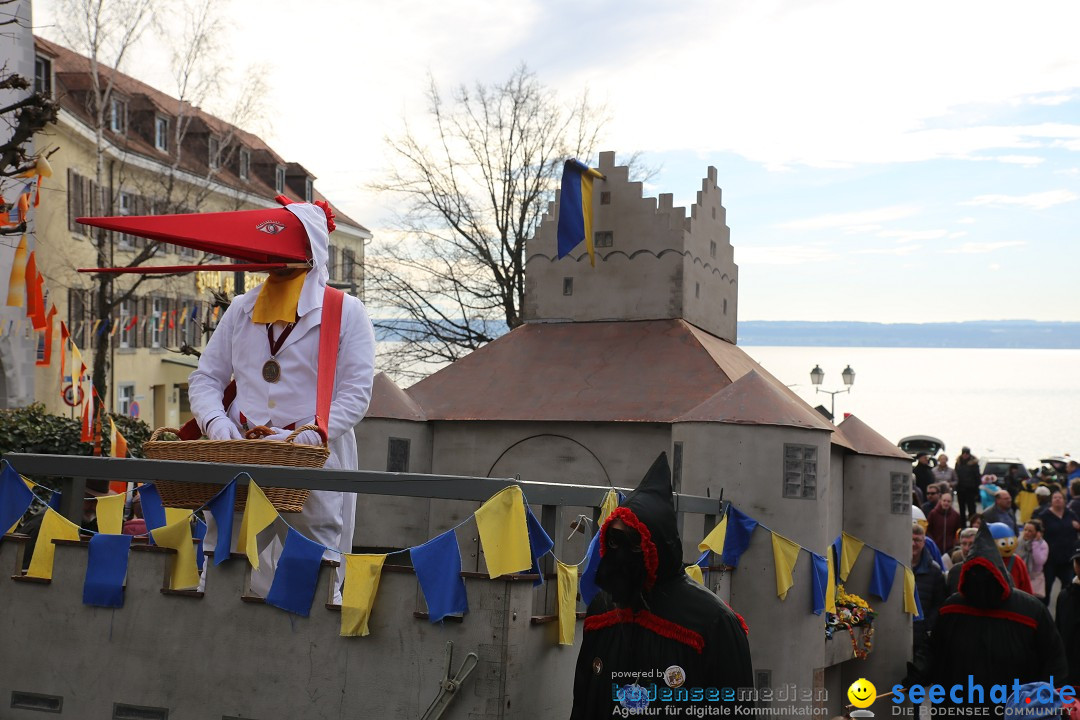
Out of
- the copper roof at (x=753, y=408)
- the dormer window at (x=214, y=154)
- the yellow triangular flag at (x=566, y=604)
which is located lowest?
the yellow triangular flag at (x=566, y=604)

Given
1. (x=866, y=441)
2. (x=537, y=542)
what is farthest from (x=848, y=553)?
(x=537, y=542)

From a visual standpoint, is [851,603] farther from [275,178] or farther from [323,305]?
[275,178]

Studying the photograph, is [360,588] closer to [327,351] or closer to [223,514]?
[223,514]

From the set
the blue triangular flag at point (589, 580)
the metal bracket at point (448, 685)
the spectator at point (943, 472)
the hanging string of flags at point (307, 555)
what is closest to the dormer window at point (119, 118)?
the spectator at point (943, 472)

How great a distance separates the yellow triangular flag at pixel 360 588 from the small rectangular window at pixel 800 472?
7781 millimetres

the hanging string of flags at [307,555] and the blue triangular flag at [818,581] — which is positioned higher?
the hanging string of flags at [307,555]

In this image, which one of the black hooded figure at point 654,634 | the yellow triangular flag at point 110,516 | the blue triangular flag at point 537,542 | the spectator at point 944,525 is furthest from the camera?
the spectator at point 944,525

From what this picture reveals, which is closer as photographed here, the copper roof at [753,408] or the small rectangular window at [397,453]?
the copper roof at [753,408]

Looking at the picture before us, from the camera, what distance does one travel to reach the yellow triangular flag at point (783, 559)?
1252 cm

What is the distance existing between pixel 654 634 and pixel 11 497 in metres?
4.02

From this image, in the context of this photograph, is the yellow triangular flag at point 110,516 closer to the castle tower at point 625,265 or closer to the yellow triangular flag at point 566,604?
the yellow triangular flag at point 566,604

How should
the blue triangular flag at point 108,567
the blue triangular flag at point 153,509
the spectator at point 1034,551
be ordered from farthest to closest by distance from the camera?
the spectator at point 1034,551
the blue triangular flag at point 153,509
the blue triangular flag at point 108,567

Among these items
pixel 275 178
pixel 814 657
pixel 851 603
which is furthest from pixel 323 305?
pixel 275 178

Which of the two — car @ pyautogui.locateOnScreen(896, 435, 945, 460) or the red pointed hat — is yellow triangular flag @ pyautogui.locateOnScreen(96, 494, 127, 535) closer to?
the red pointed hat
